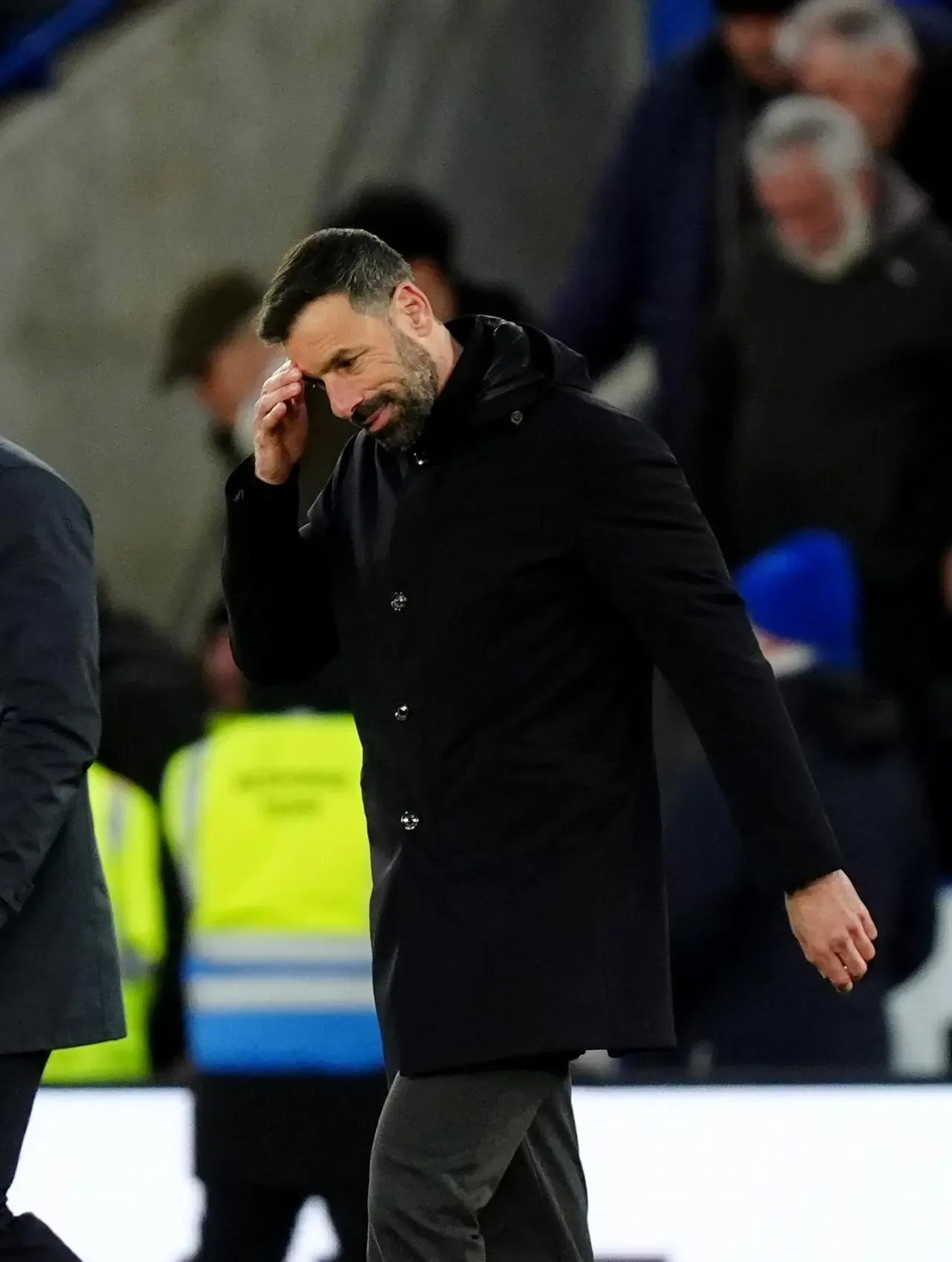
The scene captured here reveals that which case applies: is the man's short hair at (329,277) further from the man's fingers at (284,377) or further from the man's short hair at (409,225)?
the man's short hair at (409,225)

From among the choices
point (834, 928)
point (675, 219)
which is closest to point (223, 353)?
point (675, 219)

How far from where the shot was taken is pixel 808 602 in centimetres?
527

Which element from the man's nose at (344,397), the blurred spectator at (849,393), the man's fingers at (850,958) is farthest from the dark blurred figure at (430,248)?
the man's fingers at (850,958)

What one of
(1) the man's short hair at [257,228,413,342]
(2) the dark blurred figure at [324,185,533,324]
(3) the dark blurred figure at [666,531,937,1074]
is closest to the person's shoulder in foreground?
(1) the man's short hair at [257,228,413,342]

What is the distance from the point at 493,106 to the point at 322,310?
20.5ft

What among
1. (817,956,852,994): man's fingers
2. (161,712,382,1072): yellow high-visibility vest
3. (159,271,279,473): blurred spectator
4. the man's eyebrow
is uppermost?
the man's eyebrow

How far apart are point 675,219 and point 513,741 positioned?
4064 millimetres

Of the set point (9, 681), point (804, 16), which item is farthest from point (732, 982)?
point (804, 16)

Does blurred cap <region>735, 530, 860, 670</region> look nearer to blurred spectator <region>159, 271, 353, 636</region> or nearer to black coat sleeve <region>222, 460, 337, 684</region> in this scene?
black coat sleeve <region>222, 460, 337, 684</region>

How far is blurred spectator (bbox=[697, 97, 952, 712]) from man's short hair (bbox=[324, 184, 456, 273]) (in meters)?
0.74

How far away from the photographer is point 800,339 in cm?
675

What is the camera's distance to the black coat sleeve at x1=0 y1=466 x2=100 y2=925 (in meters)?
3.47

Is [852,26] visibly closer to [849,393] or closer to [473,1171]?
[849,393]

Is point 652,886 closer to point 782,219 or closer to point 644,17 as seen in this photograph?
point 782,219
